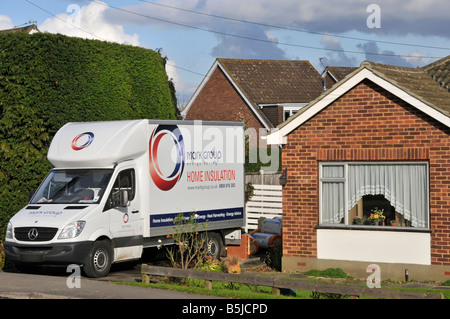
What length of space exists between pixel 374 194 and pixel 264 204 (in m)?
11.1

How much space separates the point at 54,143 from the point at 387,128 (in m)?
7.59

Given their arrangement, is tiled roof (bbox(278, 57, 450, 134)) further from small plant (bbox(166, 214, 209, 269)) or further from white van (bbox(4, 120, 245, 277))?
small plant (bbox(166, 214, 209, 269))

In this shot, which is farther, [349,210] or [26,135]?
[26,135]

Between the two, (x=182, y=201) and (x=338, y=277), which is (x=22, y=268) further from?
(x=338, y=277)

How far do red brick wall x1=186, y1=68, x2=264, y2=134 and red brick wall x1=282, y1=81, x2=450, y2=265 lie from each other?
26797mm

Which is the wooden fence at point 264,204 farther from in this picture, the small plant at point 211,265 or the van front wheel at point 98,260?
the van front wheel at point 98,260

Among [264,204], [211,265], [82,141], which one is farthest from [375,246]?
[264,204]

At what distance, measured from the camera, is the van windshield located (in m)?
16.9

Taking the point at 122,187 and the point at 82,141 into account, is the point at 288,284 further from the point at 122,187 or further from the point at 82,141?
the point at 82,141

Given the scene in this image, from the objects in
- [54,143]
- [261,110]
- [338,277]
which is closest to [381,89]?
[338,277]

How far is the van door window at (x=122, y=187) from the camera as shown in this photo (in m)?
16.9

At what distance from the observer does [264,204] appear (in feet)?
94.2

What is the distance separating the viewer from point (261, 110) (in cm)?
4569

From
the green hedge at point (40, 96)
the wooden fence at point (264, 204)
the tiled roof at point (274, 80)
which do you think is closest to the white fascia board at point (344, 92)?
the green hedge at point (40, 96)
